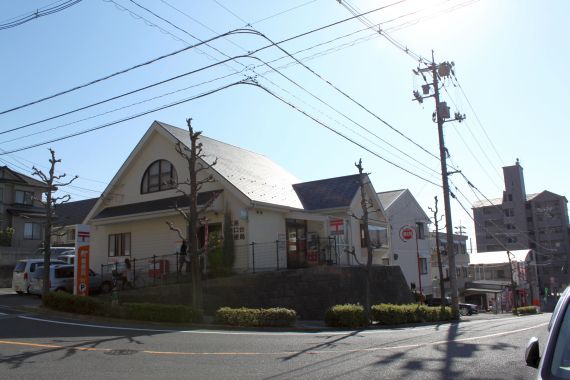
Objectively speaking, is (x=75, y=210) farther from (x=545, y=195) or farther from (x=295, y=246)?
(x=545, y=195)

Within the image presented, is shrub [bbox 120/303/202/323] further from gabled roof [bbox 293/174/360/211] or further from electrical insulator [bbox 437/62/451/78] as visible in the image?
electrical insulator [bbox 437/62/451/78]

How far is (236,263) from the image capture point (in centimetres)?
2344

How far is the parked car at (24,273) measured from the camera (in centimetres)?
2320

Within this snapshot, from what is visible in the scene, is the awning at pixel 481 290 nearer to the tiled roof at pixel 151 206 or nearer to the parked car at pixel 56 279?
the tiled roof at pixel 151 206

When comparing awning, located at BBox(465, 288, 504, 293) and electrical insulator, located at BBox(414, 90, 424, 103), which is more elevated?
electrical insulator, located at BBox(414, 90, 424, 103)

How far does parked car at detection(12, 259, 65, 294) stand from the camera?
23.2 meters

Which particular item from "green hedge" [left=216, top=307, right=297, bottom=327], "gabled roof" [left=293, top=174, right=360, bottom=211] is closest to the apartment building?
"gabled roof" [left=293, top=174, right=360, bottom=211]

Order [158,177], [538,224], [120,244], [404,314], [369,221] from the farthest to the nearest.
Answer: [538,224] → [369,221] → [120,244] → [158,177] → [404,314]

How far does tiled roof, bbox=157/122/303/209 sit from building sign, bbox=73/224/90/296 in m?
6.70

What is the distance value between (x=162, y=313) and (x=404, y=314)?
9296 mm

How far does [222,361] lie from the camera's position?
9219 mm

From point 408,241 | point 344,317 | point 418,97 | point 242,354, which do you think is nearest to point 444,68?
point 418,97

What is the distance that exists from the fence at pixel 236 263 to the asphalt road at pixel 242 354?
8760mm

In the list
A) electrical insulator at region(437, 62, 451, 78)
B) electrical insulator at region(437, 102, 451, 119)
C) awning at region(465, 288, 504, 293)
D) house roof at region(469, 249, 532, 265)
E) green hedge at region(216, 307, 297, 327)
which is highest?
electrical insulator at region(437, 62, 451, 78)
